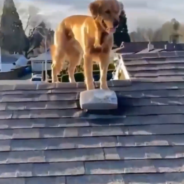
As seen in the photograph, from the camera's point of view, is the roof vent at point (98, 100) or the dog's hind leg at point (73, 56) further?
the dog's hind leg at point (73, 56)

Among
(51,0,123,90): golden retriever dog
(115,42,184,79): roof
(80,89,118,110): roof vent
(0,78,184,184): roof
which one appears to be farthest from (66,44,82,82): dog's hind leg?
(80,89,118,110): roof vent

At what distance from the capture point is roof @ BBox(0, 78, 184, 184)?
272cm

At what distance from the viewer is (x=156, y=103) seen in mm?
3441

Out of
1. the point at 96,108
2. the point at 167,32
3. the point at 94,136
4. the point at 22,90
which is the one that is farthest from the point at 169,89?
the point at 167,32

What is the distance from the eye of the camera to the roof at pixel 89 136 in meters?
2.72

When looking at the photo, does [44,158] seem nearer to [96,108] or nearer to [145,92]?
[96,108]

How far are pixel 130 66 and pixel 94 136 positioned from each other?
149 cm

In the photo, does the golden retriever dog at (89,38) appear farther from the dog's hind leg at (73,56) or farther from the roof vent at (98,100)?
the roof vent at (98,100)

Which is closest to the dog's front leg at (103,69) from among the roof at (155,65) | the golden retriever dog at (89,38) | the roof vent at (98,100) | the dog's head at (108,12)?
the golden retriever dog at (89,38)

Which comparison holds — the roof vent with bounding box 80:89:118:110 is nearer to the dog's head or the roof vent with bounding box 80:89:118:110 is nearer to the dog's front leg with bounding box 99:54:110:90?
the dog's front leg with bounding box 99:54:110:90

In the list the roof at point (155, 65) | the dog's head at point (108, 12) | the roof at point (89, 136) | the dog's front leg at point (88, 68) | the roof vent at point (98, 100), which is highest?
the dog's head at point (108, 12)

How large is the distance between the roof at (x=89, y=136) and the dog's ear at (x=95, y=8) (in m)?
0.72

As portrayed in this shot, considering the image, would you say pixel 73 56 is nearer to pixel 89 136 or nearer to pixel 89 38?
pixel 89 38

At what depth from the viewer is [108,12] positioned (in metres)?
3.09
